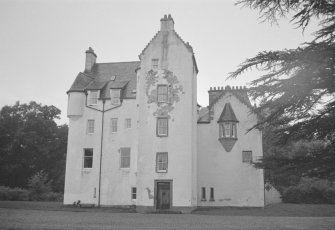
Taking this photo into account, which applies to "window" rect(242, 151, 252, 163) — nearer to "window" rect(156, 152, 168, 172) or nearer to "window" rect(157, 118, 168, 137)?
"window" rect(156, 152, 168, 172)

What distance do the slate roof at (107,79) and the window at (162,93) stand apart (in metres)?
4.79

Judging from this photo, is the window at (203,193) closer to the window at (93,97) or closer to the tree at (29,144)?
the window at (93,97)

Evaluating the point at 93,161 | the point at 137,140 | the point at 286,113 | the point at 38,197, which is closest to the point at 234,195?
the point at 137,140

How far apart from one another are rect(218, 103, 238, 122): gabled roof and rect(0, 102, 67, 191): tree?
33786mm

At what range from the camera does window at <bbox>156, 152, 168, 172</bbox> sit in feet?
107

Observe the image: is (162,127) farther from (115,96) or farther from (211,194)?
(211,194)

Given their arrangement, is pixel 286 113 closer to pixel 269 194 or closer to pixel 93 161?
pixel 93 161

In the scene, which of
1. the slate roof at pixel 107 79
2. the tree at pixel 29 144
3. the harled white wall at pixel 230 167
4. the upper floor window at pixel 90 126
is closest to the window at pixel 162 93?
the slate roof at pixel 107 79

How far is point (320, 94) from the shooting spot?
8.62m

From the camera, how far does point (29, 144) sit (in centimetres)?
5897

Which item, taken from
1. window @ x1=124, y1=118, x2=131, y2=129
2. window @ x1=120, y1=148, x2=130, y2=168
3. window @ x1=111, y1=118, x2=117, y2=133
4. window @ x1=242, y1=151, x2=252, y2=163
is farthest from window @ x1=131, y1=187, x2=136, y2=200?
window @ x1=242, y1=151, x2=252, y2=163

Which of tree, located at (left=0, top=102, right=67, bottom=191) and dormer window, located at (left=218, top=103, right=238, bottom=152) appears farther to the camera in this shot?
tree, located at (left=0, top=102, right=67, bottom=191)

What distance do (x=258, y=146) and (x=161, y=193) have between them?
10842mm

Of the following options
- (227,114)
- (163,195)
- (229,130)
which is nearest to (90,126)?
(163,195)
